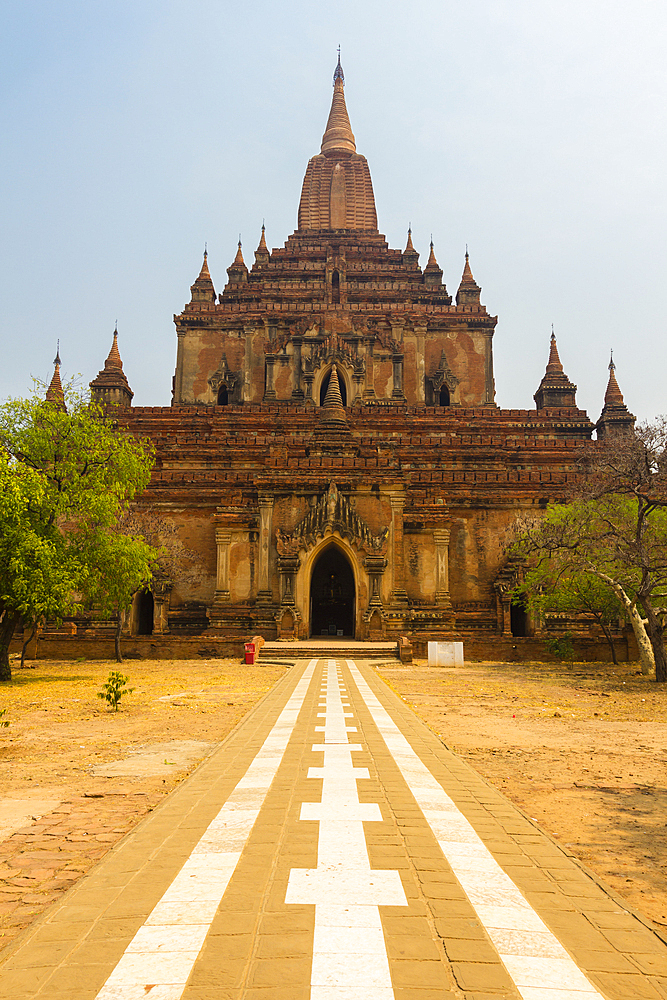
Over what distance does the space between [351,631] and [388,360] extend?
55.7 ft

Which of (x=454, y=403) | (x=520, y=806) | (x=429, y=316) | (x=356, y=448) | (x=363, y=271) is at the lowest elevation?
(x=520, y=806)

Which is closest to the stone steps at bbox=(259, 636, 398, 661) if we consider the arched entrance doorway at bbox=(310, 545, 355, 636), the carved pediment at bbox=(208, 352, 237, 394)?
the arched entrance doorway at bbox=(310, 545, 355, 636)

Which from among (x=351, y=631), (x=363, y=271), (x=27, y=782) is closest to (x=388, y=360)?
(x=363, y=271)

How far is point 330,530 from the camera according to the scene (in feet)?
82.8

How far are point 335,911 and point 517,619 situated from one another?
83.0 feet

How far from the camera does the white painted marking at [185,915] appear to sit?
310 cm

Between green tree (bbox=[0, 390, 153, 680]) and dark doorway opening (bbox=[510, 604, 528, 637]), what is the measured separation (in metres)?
14.4

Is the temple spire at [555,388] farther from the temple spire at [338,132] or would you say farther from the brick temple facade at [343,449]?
the temple spire at [338,132]

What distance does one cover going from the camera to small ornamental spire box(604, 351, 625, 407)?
3784cm

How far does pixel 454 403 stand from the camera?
135 ft

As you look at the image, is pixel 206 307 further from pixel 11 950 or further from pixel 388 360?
pixel 11 950

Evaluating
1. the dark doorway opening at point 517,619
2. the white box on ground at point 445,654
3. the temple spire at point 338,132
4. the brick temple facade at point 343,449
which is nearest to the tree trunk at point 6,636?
the brick temple facade at point 343,449

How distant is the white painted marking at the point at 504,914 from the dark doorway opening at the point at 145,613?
21977mm

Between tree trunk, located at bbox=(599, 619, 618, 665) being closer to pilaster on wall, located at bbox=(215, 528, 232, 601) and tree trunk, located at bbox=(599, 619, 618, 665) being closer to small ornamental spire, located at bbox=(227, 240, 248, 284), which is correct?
pilaster on wall, located at bbox=(215, 528, 232, 601)
